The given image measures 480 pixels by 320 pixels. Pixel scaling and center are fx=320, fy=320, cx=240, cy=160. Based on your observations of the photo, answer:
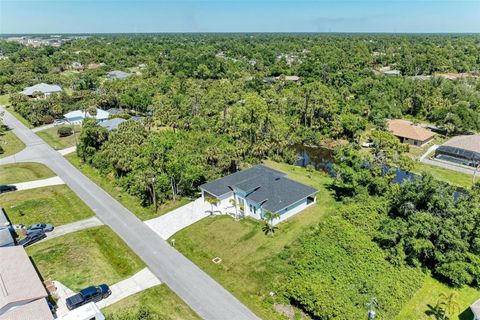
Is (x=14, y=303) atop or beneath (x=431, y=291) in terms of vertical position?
atop

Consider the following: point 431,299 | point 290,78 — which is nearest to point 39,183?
point 431,299

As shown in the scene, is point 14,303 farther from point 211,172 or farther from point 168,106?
point 168,106

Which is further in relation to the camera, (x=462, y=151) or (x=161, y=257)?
(x=462, y=151)

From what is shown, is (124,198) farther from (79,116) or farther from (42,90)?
(42,90)

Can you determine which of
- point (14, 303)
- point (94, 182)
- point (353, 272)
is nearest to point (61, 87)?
point (94, 182)

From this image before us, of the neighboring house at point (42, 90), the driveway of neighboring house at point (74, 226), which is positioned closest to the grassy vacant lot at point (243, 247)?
the driveway of neighboring house at point (74, 226)

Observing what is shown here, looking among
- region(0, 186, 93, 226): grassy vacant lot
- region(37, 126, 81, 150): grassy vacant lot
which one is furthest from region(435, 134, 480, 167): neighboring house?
region(37, 126, 81, 150): grassy vacant lot

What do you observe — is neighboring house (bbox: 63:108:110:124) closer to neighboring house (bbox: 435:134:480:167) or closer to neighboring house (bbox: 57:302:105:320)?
neighboring house (bbox: 57:302:105:320)
